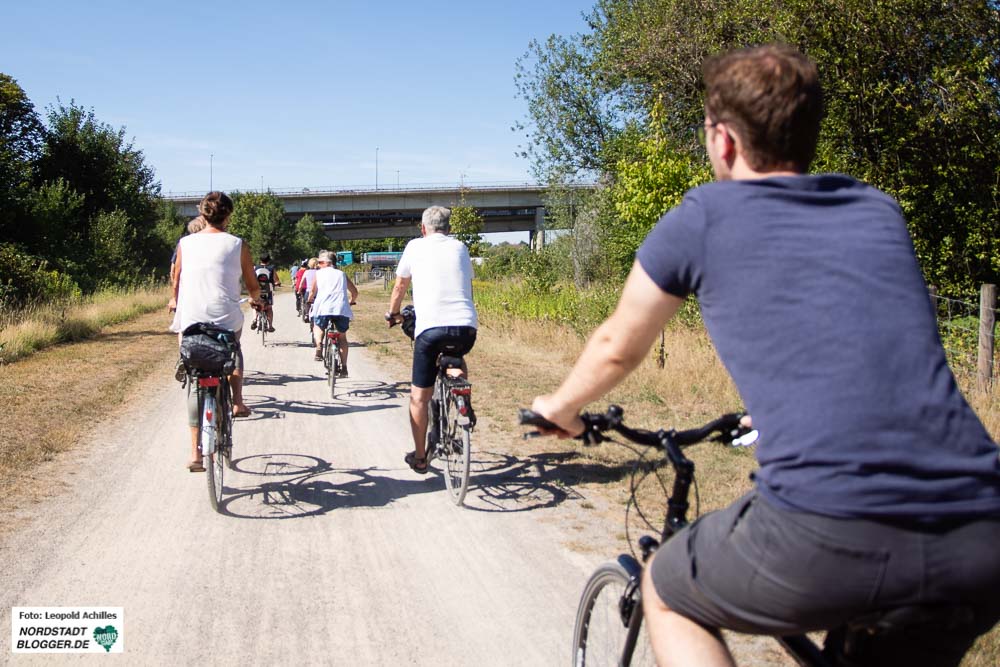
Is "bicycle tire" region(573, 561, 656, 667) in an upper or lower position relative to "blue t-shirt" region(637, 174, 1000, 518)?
lower

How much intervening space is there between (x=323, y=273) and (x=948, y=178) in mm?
12358

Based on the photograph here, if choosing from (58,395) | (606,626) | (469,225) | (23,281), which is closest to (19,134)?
(23,281)

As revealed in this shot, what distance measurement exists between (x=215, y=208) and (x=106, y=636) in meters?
3.39

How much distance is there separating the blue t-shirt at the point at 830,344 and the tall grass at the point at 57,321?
13304 millimetres

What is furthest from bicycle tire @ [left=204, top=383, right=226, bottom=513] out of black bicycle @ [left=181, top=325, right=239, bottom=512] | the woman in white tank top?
the woman in white tank top

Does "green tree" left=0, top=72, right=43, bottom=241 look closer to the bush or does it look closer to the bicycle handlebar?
the bush

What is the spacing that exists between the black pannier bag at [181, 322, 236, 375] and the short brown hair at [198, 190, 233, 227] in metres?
0.87

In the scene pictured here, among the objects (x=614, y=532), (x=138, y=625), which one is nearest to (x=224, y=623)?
(x=138, y=625)

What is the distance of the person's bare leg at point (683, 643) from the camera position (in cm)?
193

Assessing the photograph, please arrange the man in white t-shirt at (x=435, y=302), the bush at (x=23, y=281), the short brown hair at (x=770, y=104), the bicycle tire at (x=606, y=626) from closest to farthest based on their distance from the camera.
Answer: the short brown hair at (x=770, y=104), the bicycle tire at (x=606, y=626), the man in white t-shirt at (x=435, y=302), the bush at (x=23, y=281)

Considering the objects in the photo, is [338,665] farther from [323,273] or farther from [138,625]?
[323,273]

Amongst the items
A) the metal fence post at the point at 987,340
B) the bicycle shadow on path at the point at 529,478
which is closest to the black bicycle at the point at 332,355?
the bicycle shadow on path at the point at 529,478

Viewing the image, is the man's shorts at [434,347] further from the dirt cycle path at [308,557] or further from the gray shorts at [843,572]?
the gray shorts at [843,572]

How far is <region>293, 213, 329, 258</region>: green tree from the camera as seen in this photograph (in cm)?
7344
